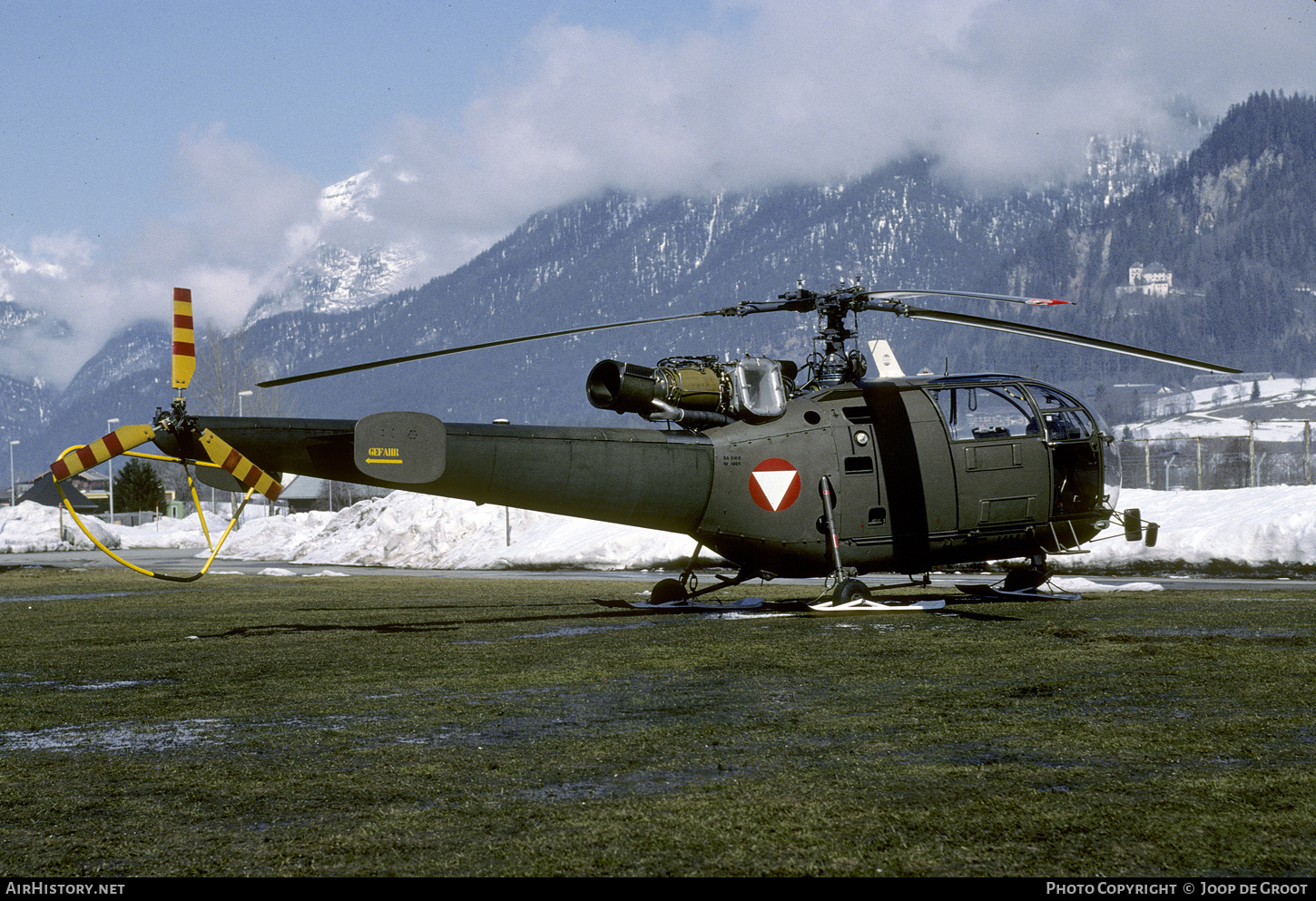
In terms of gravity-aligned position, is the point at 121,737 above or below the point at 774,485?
below

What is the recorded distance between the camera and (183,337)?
13750mm

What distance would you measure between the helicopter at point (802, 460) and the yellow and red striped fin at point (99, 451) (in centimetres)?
116

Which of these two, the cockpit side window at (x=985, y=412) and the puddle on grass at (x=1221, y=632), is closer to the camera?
the puddle on grass at (x=1221, y=632)

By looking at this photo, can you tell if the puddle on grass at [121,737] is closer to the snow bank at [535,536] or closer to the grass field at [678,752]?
the grass field at [678,752]

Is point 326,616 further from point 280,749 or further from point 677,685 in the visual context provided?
point 280,749

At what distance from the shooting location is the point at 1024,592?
18.2 metres

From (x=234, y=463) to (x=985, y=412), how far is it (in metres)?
10.7

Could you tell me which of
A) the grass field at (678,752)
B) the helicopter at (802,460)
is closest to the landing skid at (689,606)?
the helicopter at (802,460)

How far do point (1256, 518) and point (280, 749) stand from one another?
85.5 ft

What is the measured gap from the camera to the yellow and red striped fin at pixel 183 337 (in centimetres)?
1347

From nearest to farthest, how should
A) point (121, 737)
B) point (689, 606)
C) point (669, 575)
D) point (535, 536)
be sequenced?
point (121, 737) → point (689, 606) → point (669, 575) → point (535, 536)

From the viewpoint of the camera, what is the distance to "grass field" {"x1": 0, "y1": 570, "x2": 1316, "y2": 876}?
490 centimetres

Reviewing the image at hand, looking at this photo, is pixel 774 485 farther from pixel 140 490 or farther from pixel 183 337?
pixel 140 490

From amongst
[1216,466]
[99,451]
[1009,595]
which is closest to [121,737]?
[99,451]
